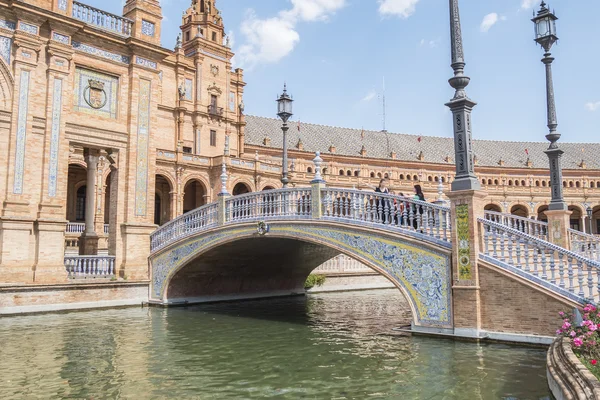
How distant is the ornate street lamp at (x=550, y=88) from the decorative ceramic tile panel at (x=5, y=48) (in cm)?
1634

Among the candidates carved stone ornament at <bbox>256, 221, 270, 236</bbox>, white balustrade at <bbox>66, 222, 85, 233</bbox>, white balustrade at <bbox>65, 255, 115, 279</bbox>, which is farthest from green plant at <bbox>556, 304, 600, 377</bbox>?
white balustrade at <bbox>66, 222, 85, 233</bbox>

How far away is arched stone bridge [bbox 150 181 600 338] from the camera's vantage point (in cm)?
1088

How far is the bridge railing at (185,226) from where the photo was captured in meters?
18.2

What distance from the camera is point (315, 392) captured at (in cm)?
817

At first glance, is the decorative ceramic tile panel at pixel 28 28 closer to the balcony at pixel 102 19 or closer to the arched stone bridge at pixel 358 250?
the balcony at pixel 102 19

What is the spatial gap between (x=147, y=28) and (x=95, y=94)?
368 centimetres

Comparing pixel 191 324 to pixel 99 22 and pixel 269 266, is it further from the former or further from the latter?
pixel 99 22

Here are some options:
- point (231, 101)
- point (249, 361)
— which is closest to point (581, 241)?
point (249, 361)

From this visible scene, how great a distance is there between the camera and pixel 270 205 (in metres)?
16.0

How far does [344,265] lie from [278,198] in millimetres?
12301

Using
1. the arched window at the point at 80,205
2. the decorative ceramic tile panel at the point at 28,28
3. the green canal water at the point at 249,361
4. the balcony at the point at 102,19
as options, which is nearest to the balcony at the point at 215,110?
the arched window at the point at 80,205

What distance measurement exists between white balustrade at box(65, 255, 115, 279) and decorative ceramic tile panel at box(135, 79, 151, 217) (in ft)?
6.96

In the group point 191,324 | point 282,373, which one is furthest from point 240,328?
point 282,373

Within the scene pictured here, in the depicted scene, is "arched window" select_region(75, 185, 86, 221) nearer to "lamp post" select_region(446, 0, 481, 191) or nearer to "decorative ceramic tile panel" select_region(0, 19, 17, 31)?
"decorative ceramic tile panel" select_region(0, 19, 17, 31)
